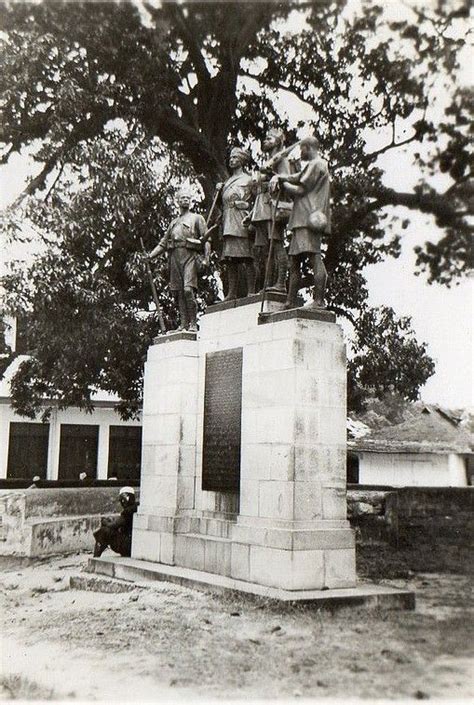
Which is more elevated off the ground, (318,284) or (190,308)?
(190,308)

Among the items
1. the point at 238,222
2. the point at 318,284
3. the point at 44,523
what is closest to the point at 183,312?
the point at 238,222

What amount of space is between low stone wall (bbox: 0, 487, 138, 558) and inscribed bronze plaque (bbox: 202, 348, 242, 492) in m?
4.24

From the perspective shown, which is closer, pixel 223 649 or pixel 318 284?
pixel 223 649

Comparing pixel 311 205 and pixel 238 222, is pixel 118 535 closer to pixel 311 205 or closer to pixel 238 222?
pixel 238 222

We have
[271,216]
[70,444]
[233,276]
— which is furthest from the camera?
[70,444]

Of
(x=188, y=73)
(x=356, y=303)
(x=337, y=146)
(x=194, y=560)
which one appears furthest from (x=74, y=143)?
(x=194, y=560)

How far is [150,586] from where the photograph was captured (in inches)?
336

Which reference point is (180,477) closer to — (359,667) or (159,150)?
(359,667)

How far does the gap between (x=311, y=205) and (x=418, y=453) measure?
17215 mm

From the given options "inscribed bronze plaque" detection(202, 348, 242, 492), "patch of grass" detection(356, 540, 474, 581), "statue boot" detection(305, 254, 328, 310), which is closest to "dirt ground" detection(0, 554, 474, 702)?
"inscribed bronze plaque" detection(202, 348, 242, 492)

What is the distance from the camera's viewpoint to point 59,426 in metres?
27.5

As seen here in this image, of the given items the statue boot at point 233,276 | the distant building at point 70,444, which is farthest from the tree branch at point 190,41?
the distant building at point 70,444

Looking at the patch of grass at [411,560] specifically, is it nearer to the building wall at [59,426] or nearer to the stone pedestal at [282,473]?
the stone pedestal at [282,473]

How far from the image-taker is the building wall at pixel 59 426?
2636cm
